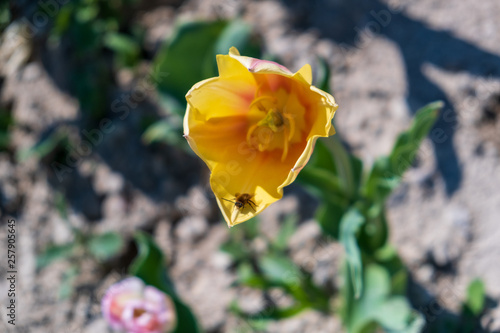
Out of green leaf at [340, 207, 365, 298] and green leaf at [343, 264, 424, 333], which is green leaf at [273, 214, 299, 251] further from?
green leaf at [340, 207, 365, 298]

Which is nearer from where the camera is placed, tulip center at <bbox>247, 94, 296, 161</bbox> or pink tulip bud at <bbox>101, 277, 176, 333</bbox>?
tulip center at <bbox>247, 94, 296, 161</bbox>

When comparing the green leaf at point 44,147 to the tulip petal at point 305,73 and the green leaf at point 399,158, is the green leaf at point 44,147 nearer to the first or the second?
the green leaf at point 399,158

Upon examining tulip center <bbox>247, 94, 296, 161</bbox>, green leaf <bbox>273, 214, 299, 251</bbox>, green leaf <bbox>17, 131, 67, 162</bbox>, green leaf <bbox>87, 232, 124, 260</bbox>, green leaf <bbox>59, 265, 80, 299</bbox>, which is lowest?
green leaf <bbox>59, 265, 80, 299</bbox>

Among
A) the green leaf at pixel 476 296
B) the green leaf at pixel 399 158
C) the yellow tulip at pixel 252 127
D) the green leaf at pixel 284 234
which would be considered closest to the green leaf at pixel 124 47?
the green leaf at pixel 284 234

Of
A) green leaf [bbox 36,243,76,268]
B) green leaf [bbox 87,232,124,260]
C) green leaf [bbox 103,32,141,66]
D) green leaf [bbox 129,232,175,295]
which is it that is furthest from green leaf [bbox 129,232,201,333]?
green leaf [bbox 103,32,141,66]

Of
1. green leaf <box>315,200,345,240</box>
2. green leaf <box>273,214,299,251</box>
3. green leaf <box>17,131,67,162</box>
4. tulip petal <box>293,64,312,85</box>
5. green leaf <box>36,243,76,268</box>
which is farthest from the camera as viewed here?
green leaf <box>17,131,67,162</box>

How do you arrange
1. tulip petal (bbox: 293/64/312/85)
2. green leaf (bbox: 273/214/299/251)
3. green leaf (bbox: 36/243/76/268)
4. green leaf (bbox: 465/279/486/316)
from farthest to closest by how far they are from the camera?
green leaf (bbox: 36/243/76/268), green leaf (bbox: 273/214/299/251), green leaf (bbox: 465/279/486/316), tulip petal (bbox: 293/64/312/85)

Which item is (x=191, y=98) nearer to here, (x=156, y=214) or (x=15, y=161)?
(x=156, y=214)
